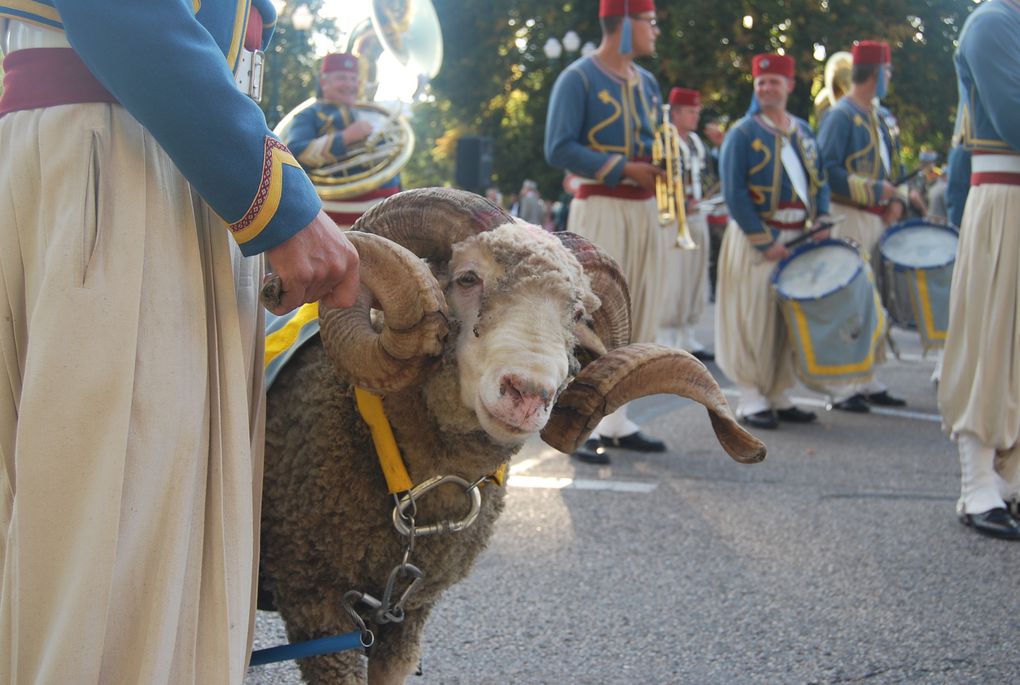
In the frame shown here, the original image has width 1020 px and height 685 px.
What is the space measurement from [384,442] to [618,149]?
390cm

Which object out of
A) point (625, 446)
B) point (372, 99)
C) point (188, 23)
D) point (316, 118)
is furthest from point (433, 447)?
point (372, 99)

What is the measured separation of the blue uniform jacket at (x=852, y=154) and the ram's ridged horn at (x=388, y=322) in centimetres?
624

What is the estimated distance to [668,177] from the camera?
6.03 meters

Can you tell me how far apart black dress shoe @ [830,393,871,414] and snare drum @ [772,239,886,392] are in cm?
97

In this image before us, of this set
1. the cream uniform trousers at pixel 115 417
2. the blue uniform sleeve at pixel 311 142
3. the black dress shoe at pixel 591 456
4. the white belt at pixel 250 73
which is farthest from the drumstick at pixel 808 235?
the cream uniform trousers at pixel 115 417

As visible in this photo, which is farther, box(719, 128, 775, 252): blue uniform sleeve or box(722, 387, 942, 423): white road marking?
box(722, 387, 942, 423): white road marking

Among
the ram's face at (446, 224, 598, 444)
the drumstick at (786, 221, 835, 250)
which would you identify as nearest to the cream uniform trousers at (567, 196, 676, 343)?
the drumstick at (786, 221, 835, 250)

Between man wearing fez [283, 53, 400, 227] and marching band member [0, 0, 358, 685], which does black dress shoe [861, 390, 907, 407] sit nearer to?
man wearing fez [283, 53, 400, 227]

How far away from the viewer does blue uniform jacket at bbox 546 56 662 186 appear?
584cm

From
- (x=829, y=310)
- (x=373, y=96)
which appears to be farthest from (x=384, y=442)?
(x=373, y=96)

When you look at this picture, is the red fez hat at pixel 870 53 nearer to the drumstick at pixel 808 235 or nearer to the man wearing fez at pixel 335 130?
the drumstick at pixel 808 235

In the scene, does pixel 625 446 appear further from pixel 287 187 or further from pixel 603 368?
pixel 287 187

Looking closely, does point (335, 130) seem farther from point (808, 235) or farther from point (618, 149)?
point (808, 235)

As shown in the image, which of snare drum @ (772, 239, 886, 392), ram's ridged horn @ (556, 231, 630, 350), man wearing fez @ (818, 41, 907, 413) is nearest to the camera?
ram's ridged horn @ (556, 231, 630, 350)
